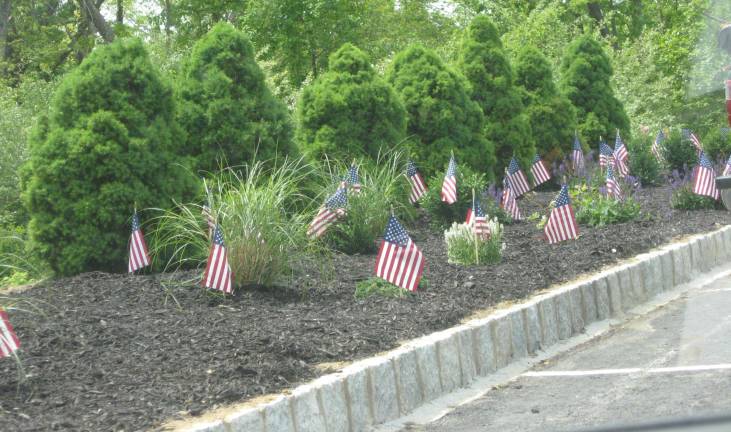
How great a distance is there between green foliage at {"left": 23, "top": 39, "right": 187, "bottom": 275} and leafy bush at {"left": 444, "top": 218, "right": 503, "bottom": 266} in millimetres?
2687

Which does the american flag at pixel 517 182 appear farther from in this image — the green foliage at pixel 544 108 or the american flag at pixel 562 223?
the green foliage at pixel 544 108

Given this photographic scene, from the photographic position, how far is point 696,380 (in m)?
6.10

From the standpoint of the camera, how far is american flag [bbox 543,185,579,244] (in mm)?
10438

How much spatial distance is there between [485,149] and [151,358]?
1006cm

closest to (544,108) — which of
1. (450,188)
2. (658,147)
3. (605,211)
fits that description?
(658,147)

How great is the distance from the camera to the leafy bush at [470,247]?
9523 millimetres

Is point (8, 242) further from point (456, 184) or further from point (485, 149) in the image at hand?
point (485, 149)

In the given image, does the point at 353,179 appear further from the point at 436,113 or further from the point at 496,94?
the point at 496,94

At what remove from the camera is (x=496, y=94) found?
17.1 meters

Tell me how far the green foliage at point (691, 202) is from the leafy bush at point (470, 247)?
5.50 metres

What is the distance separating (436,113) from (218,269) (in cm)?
793

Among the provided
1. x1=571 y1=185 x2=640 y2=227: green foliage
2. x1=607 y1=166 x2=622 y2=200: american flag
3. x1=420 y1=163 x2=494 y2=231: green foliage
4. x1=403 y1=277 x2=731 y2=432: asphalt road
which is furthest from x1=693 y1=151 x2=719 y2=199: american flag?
x1=403 y1=277 x2=731 y2=432: asphalt road

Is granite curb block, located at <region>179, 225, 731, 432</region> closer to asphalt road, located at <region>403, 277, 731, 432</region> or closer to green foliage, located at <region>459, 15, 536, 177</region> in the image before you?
asphalt road, located at <region>403, 277, 731, 432</region>

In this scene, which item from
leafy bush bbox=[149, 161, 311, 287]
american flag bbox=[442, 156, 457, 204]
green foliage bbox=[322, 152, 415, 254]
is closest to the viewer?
→ leafy bush bbox=[149, 161, 311, 287]
